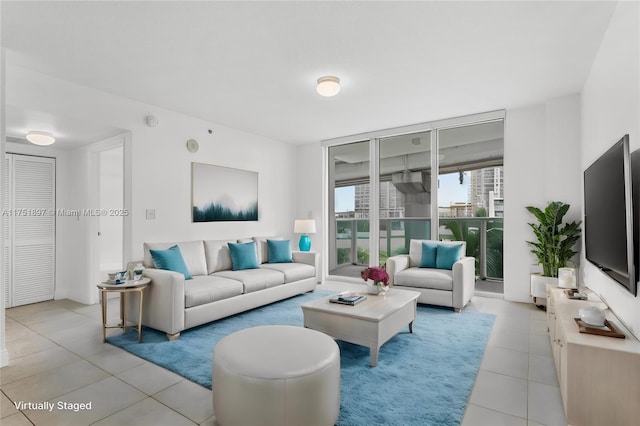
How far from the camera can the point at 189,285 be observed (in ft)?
11.6

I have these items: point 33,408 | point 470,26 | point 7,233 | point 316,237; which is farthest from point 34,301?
point 470,26

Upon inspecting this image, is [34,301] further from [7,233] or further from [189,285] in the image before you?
[189,285]

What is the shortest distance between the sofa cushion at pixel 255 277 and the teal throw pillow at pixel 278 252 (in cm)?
62

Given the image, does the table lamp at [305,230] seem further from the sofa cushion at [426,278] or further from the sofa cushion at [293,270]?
the sofa cushion at [426,278]

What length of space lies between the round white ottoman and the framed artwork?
318 centimetres

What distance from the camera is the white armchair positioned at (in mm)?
4000

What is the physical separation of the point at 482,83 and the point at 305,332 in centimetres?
325

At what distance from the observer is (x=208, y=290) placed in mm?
3525

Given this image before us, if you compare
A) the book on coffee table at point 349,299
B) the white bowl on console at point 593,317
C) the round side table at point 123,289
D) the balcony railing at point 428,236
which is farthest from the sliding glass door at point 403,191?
the round side table at point 123,289

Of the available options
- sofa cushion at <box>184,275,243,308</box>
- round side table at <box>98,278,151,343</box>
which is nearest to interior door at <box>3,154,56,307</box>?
round side table at <box>98,278,151,343</box>

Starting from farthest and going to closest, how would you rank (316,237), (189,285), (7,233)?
1. (316,237)
2. (7,233)
3. (189,285)

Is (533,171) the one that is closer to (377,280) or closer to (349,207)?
(377,280)

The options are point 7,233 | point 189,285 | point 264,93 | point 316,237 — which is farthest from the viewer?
point 316,237

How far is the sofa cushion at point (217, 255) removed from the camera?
4.45m
